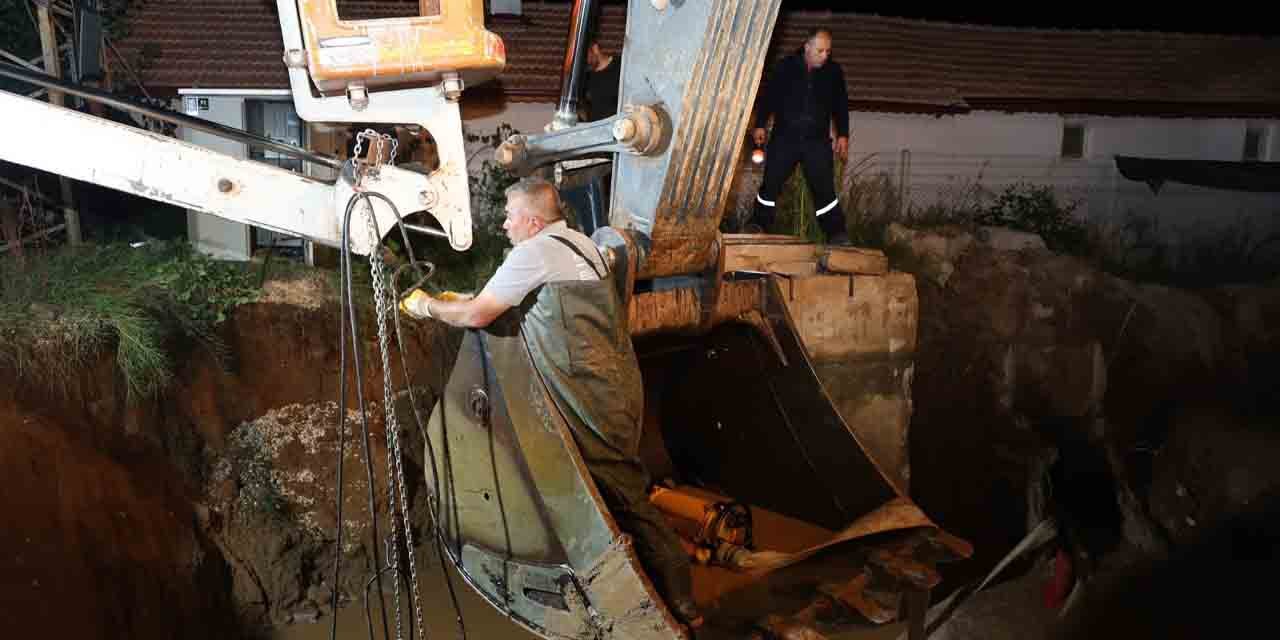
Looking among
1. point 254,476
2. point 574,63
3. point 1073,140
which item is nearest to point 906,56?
point 1073,140

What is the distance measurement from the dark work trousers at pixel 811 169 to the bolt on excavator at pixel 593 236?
1740 millimetres

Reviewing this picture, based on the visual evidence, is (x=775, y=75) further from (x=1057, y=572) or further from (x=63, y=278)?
(x=63, y=278)

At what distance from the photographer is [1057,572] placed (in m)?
4.21

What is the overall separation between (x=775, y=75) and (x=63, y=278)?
4.70 meters

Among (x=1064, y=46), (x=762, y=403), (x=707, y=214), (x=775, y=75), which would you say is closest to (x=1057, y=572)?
(x=762, y=403)

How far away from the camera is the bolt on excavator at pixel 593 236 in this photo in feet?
11.9

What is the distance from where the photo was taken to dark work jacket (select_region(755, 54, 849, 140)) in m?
6.46

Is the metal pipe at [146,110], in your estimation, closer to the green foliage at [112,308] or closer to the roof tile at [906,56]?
the green foliage at [112,308]

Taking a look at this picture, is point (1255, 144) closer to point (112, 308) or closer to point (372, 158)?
point (372, 158)

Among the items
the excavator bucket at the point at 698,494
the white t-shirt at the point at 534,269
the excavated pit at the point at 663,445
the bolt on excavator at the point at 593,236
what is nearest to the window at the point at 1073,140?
the excavated pit at the point at 663,445

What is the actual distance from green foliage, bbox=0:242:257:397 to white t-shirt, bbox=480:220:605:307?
2757mm

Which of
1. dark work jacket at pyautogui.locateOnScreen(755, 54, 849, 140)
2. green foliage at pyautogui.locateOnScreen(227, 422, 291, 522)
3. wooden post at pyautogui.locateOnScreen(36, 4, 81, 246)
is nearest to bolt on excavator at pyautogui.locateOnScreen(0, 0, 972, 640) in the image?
dark work jacket at pyautogui.locateOnScreen(755, 54, 849, 140)

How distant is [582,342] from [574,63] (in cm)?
143

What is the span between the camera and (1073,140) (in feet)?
45.1
